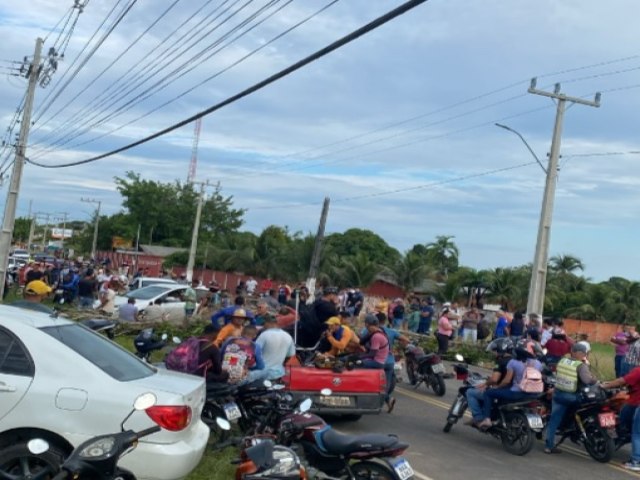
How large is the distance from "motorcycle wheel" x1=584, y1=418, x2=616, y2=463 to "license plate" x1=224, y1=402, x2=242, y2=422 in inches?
193

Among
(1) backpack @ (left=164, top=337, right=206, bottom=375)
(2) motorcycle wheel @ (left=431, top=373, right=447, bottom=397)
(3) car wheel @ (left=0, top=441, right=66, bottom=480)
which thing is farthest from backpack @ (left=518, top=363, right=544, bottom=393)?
(3) car wheel @ (left=0, top=441, right=66, bottom=480)

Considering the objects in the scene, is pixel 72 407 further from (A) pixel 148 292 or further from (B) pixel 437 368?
(A) pixel 148 292

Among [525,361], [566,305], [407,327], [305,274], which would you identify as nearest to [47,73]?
[407,327]

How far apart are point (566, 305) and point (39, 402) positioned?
194 feet

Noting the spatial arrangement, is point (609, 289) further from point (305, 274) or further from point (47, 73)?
point (47, 73)

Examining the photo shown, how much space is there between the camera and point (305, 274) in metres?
52.1

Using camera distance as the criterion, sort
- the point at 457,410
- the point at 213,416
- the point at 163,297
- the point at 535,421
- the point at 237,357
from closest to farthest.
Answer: the point at 213,416, the point at 237,357, the point at 535,421, the point at 457,410, the point at 163,297

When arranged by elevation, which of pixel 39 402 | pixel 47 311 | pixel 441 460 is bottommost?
pixel 441 460

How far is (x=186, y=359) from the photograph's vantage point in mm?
9844

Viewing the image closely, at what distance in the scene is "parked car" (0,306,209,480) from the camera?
636 centimetres

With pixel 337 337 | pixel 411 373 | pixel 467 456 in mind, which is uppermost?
pixel 337 337

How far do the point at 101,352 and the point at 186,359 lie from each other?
2.80m

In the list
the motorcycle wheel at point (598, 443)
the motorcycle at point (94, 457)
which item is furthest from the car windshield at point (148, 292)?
the motorcycle at point (94, 457)

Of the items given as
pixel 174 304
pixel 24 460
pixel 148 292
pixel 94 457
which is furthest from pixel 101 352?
pixel 148 292
